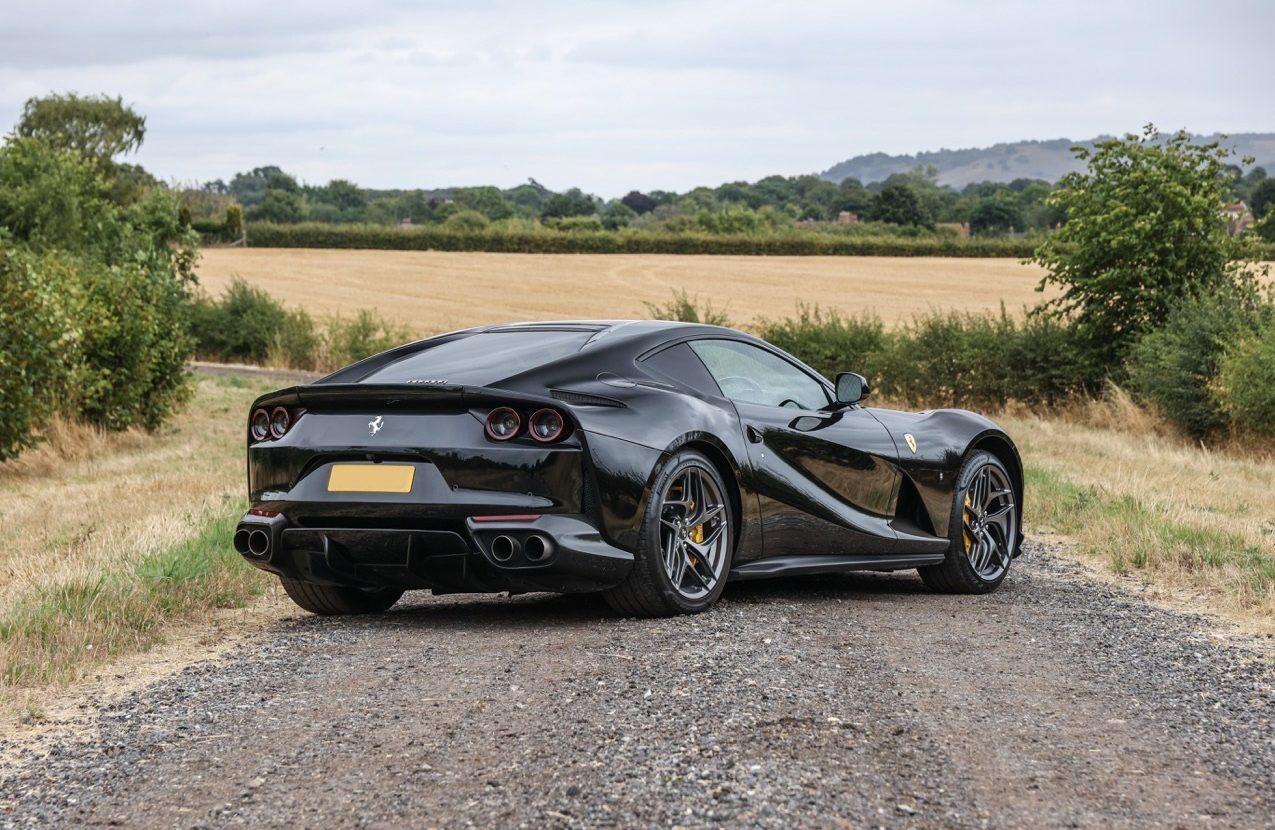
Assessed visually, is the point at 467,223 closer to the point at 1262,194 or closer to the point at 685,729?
the point at 1262,194

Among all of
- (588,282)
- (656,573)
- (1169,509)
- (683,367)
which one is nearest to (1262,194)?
(588,282)

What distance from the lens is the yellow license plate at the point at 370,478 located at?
6.23m

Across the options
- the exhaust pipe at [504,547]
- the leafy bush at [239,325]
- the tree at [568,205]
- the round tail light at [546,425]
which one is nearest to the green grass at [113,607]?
the exhaust pipe at [504,547]

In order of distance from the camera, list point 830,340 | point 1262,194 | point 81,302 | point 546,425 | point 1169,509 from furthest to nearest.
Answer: point 1262,194 < point 830,340 < point 81,302 < point 1169,509 < point 546,425

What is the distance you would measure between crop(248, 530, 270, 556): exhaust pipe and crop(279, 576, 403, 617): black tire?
459 millimetres

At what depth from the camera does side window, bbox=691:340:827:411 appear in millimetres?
7246

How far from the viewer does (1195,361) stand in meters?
20.1

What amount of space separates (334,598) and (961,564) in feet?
11.1

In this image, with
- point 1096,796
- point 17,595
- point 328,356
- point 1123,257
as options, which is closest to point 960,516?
point 1096,796

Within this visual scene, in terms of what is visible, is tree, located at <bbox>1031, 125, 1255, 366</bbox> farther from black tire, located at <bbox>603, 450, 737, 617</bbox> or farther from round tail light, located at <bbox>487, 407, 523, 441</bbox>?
round tail light, located at <bbox>487, 407, 523, 441</bbox>

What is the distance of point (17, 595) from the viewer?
7.53 metres

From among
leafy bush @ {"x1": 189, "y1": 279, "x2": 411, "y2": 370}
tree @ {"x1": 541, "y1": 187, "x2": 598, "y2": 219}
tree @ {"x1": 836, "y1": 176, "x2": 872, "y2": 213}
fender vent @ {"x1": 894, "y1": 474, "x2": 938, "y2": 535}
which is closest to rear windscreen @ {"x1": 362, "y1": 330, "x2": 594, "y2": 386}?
fender vent @ {"x1": 894, "y1": 474, "x2": 938, "y2": 535}

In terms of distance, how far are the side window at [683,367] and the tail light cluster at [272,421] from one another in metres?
1.60

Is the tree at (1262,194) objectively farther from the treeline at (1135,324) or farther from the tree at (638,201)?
the treeline at (1135,324)
